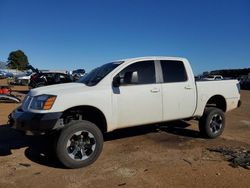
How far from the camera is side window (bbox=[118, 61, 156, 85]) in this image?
225 inches

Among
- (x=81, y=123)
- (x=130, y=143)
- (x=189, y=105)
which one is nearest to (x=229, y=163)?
(x=189, y=105)

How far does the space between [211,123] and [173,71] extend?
164cm

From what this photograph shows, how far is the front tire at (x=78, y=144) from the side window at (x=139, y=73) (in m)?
1.20

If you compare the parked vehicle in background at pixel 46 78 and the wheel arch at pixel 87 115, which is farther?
the parked vehicle in background at pixel 46 78

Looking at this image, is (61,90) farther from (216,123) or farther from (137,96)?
(216,123)

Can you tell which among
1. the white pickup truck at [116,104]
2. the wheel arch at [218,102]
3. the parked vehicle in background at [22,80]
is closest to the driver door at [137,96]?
the white pickup truck at [116,104]

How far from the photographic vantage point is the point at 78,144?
507 centimetres

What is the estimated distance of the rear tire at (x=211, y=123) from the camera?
6.89 metres

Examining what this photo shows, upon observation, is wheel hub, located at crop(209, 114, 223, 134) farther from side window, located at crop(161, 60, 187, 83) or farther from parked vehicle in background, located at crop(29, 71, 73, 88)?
parked vehicle in background, located at crop(29, 71, 73, 88)

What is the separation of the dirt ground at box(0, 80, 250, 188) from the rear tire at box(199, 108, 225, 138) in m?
0.17

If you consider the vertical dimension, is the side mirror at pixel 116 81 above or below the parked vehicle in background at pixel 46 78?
below

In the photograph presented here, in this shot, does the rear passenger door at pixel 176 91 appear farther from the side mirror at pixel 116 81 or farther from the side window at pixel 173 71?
the side mirror at pixel 116 81

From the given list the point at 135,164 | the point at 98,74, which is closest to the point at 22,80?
the point at 98,74

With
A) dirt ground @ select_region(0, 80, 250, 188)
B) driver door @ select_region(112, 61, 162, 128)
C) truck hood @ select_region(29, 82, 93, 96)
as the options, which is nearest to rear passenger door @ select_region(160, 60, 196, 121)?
driver door @ select_region(112, 61, 162, 128)
